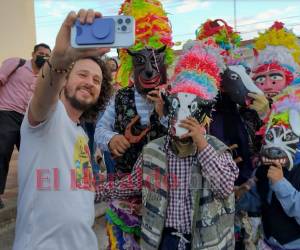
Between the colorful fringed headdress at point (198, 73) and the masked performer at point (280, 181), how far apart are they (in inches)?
15.5

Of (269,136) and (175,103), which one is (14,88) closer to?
(175,103)

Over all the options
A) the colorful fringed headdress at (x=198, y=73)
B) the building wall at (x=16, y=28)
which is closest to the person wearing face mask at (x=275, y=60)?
the colorful fringed headdress at (x=198, y=73)

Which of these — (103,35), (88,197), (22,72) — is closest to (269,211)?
(88,197)

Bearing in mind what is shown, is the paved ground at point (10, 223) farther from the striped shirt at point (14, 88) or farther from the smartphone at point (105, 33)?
the smartphone at point (105, 33)

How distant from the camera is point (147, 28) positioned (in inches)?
95.6

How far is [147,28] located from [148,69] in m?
0.30

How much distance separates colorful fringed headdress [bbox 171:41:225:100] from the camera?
1.98m

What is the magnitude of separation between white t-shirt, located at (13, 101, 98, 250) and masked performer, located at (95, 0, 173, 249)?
76cm

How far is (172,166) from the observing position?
1.95m

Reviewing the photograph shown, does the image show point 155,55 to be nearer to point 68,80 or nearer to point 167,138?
point 167,138

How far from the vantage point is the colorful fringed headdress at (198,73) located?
198 cm

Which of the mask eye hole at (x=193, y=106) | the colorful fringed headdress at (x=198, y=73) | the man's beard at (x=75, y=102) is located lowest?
the mask eye hole at (x=193, y=106)

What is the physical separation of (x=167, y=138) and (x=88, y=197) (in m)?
0.61

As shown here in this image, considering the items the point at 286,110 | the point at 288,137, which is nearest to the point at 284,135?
the point at 288,137
